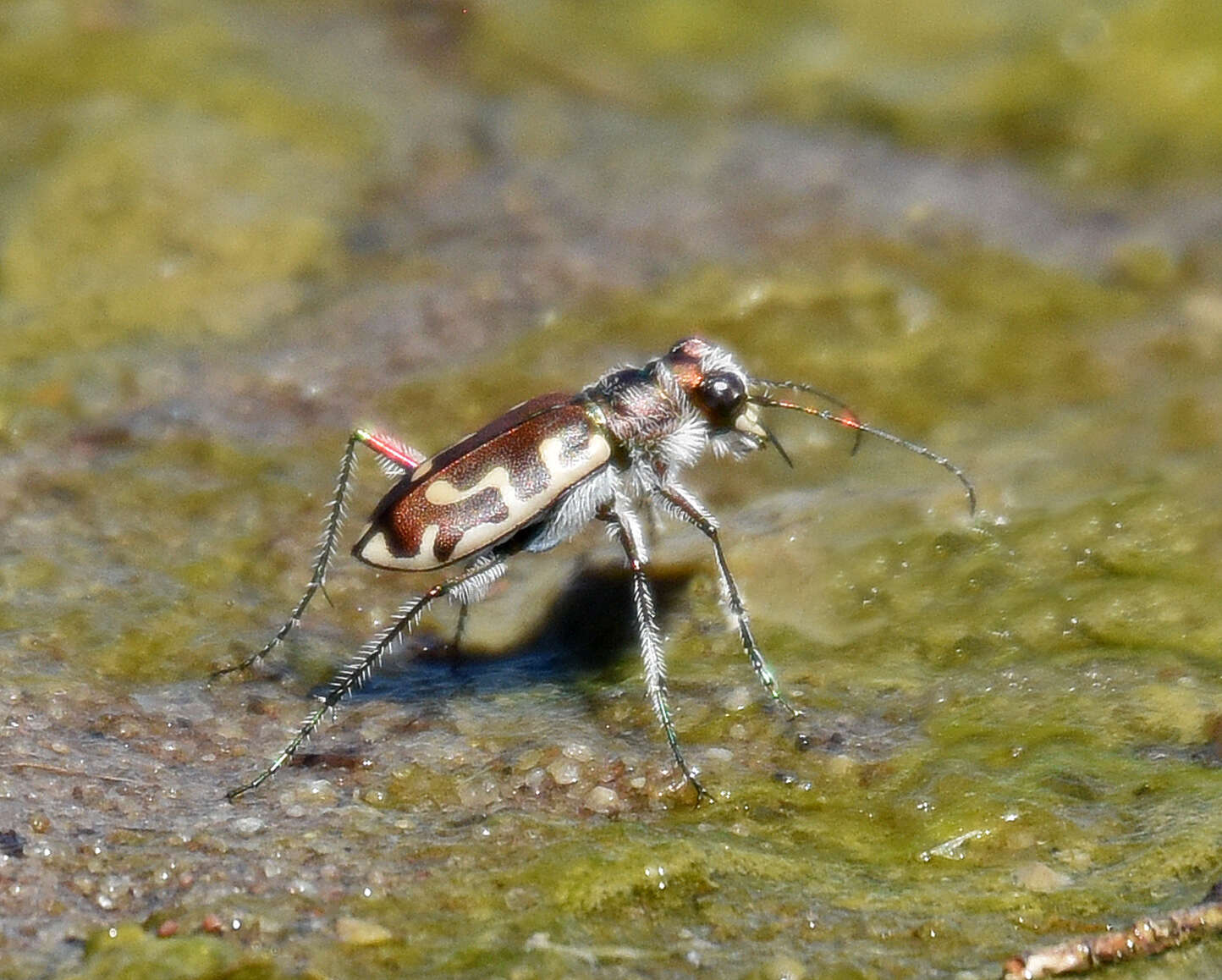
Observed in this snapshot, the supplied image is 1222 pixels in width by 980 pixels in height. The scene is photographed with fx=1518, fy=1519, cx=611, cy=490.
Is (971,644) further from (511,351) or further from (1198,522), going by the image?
(511,351)

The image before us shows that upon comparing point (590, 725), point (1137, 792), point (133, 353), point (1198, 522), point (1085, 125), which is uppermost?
point (1085, 125)

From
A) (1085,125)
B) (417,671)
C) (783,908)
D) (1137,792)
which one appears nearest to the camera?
(783,908)

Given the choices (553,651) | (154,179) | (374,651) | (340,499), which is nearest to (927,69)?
(154,179)

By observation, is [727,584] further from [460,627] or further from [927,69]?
[927,69]

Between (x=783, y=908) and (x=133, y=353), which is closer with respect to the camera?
(x=783, y=908)

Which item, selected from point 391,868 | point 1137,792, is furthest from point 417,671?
point 1137,792

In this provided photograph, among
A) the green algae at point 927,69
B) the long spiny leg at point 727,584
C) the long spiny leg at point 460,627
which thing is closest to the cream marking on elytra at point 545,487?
the long spiny leg at point 727,584

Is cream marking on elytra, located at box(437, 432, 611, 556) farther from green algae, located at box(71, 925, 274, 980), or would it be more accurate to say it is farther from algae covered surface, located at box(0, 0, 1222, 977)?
green algae, located at box(71, 925, 274, 980)

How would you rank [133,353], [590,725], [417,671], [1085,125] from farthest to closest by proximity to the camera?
1. [1085,125]
2. [133,353]
3. [417,671]
4. [590,725]
